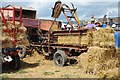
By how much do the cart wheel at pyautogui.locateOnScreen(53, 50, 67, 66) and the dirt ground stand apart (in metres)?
0.26

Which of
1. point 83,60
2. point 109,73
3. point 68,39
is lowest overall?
point 109,73

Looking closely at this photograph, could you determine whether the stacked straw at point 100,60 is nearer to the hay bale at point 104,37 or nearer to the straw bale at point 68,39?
the hay bale at point 104,37

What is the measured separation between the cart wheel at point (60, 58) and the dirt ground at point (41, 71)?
0.26 meters

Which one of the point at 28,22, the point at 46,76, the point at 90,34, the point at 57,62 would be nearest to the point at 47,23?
the point at 28,22

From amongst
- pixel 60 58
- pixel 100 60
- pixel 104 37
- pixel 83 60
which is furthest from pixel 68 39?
pixel 100 60

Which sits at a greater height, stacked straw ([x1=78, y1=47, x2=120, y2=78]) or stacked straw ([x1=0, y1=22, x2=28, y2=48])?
stacked straw ([x1=0, y1=22, x2=28, y2=48])

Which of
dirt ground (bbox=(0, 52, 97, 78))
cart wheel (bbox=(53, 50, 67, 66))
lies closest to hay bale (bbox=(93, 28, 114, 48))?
dirt ground (bbox=(0, 52, 97, 78))

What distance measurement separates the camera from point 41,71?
432 inches

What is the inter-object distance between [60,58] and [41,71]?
1.76m

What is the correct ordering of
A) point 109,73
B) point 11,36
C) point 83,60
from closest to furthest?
1. point 109,73
2. point 11,36
3. point 83,60

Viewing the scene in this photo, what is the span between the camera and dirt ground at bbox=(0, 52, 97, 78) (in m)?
9.88

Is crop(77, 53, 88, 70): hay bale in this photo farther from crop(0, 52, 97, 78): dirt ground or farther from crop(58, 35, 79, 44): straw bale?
crop(58, 35, 79, 44): straw bale

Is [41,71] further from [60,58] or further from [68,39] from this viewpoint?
[68,39]

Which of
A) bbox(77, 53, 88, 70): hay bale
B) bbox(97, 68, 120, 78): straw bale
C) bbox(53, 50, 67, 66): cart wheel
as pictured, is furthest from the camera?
bbox(53, 50, 67, 66): cart wheel
